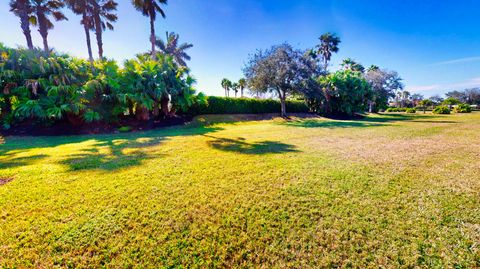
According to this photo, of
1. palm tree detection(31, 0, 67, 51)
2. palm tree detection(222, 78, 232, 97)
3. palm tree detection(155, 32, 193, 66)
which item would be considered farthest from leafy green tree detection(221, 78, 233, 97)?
palm tree detection(31, 0, 67, 51)

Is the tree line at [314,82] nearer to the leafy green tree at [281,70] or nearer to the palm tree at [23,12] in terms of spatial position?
the leafy green tree at [281,70]

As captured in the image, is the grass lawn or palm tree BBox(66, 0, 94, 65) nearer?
the grass lawn

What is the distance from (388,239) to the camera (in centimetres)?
228

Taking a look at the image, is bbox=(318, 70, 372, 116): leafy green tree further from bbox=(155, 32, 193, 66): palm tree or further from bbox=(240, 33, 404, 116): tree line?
bbox=(155, 32, 193, 66): palm tree

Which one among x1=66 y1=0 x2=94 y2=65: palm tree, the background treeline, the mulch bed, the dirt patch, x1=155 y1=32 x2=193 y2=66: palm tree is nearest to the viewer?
the dirt patch

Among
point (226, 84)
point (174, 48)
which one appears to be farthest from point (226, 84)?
point (174, 48)

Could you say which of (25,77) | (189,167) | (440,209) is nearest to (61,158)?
(189,167)

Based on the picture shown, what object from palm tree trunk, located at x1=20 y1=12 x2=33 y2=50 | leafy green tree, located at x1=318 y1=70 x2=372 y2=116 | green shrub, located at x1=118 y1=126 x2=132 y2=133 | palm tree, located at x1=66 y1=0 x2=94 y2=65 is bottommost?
green shrub, located at x1=118 y1=126 x2=132 y2=133

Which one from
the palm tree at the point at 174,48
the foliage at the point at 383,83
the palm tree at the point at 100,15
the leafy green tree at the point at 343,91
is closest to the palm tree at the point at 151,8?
the palm tree at the point at 100,15

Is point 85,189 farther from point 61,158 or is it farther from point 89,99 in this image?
point 89,99

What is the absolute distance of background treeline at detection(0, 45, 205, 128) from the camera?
408 inches

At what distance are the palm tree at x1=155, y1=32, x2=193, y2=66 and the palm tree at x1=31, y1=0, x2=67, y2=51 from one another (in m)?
14.2

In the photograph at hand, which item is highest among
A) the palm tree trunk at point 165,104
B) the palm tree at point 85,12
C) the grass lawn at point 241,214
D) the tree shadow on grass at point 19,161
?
the palm tree at point 85,12

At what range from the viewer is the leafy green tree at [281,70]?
19.1m
